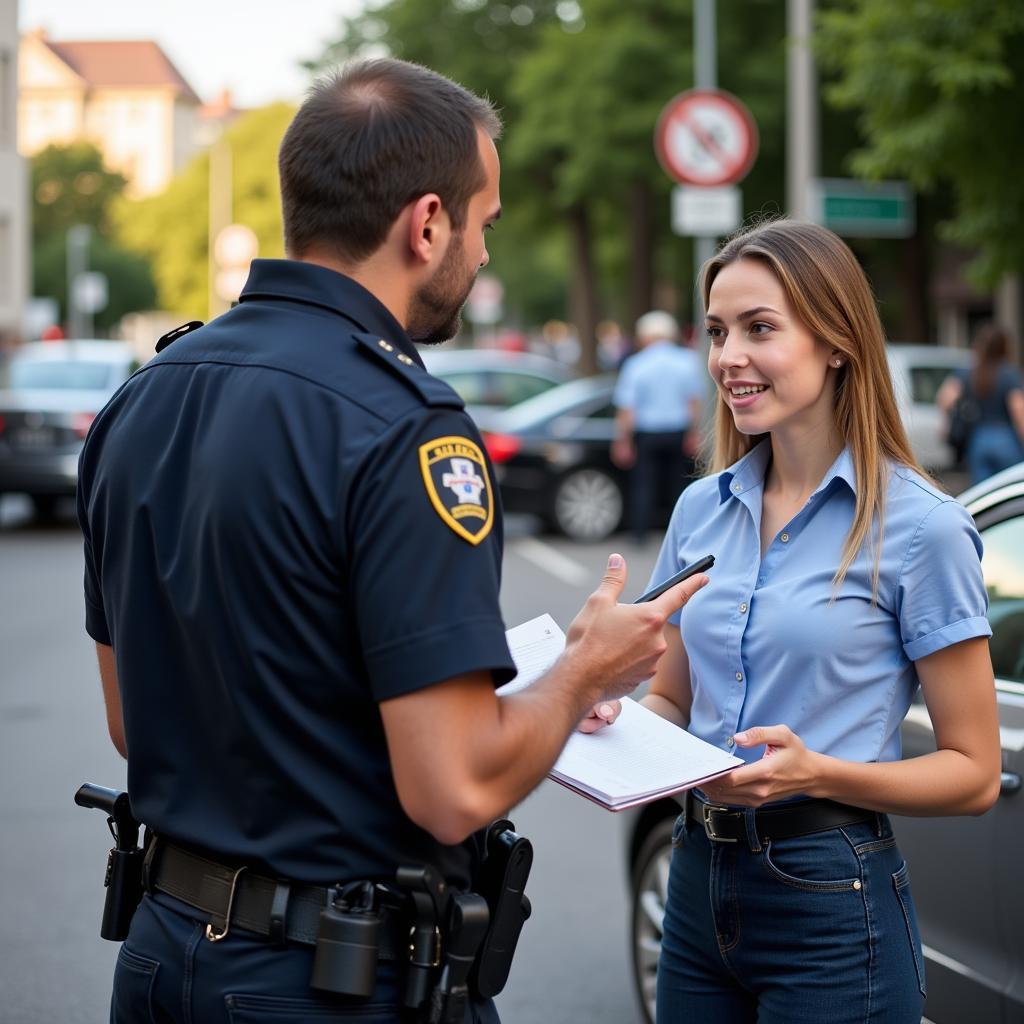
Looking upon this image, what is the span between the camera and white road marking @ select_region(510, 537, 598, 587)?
43.3 feet

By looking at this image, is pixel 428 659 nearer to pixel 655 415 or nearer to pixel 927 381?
pixel 655 415

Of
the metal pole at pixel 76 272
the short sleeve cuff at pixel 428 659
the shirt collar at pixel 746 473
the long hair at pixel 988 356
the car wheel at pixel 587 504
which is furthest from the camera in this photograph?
the metal pole at pixel 76 272

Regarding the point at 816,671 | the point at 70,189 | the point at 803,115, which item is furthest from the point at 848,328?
the point at 70,189

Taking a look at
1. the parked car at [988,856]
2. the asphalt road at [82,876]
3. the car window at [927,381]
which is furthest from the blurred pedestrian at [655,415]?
the parked car at [988,856]

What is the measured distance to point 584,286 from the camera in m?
38.6

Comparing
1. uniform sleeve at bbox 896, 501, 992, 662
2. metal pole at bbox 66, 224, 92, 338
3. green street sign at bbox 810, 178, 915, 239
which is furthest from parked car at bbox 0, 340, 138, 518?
metal pole at bbox 66, 224, 92, 338

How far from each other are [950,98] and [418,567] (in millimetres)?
14342

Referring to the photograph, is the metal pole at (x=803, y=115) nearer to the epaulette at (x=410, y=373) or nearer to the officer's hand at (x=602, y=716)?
the officer's hand at (x=602, y=716)

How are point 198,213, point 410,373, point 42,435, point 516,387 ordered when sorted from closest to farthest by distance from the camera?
point 410,373, point 42,435, point 516,387, point 198,213

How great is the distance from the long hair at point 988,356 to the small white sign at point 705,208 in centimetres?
267

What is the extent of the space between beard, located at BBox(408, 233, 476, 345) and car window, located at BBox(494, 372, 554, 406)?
15.1 meters

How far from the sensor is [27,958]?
5.16m

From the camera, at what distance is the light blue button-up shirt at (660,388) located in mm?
14430

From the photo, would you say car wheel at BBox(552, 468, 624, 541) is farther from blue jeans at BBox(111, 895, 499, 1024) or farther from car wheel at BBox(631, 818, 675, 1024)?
blue jeans at BBox(111, 895, 499, 1024)
